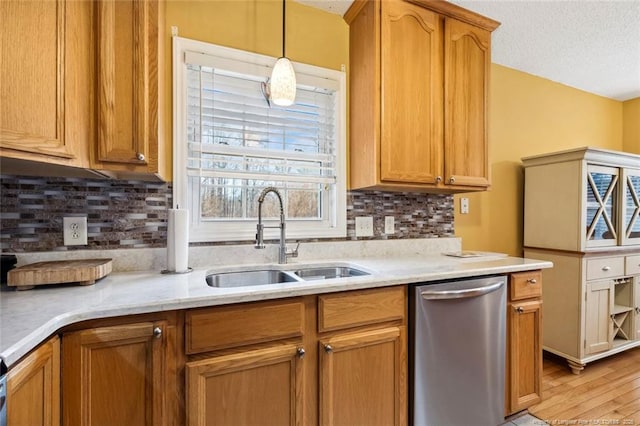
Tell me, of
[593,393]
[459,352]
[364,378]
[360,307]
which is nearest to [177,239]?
[360,307]

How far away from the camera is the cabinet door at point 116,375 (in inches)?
35.8

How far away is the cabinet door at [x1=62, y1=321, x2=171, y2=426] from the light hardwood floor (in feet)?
6.92

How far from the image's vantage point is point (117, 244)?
147 centimetres

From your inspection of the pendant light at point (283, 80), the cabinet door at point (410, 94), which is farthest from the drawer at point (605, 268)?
the pendant light at point (283, 80)

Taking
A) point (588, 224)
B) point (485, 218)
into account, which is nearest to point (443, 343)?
point (485, 218)

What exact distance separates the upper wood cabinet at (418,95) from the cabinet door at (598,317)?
1335 millimetres

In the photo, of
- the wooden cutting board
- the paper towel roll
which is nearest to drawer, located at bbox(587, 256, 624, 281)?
the paper towel roll

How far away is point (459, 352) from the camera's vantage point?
4.83ft

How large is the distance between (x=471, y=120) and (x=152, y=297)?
79.9 inches

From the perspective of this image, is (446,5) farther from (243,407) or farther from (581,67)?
(243,407)

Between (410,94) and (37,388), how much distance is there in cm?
201

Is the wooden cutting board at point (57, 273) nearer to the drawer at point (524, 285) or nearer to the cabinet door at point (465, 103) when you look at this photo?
the cabinet door at point (465, 103)

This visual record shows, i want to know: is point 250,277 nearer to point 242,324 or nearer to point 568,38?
point 242,324

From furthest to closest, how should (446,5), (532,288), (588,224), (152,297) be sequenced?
(588,224)
(446,5)
(532,288)
(152,297)
